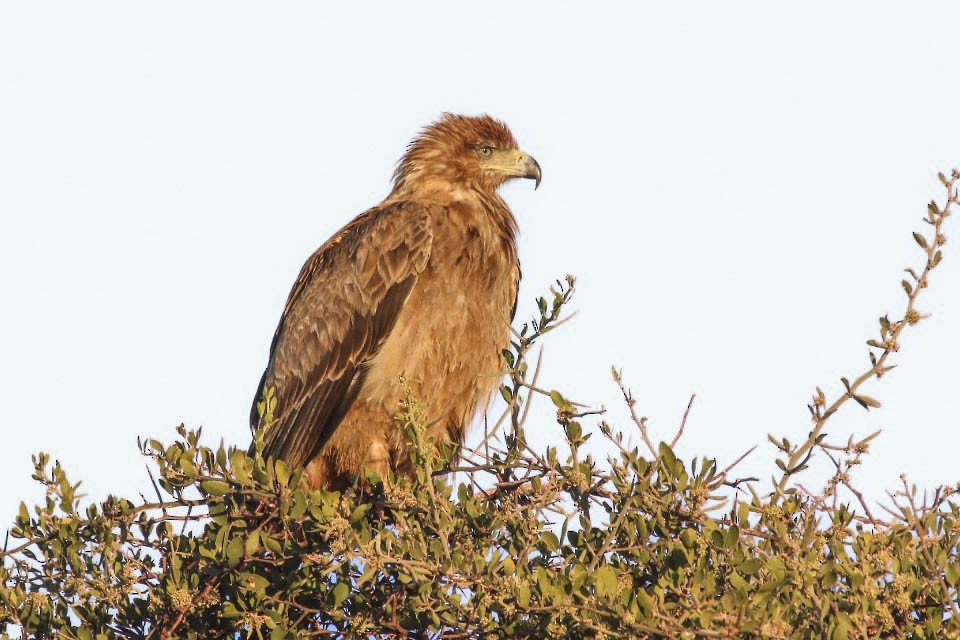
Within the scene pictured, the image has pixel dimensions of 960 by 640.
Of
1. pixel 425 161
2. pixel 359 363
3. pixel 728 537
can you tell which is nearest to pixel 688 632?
pixel 728 537

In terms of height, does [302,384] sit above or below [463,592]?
above

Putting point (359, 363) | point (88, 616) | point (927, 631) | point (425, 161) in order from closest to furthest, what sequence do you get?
point (927, 631)
point (88, 616)
point (359, 363)
point (425, 161)

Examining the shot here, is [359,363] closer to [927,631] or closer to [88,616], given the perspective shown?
[88,616]

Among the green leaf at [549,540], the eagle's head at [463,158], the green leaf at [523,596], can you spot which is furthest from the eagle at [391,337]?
the green leaf at [523,596]

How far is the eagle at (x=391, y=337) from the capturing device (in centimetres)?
675

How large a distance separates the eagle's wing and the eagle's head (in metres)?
0.65

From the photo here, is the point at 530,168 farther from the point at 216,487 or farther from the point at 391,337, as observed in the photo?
the point at 216,487

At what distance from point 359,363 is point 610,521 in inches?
112

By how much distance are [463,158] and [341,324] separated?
5.49 feet

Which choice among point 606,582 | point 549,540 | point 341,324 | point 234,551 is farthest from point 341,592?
point 341,324

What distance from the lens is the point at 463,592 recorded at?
402 centimetres

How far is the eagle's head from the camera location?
796 cm

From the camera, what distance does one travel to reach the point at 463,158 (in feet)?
26.5

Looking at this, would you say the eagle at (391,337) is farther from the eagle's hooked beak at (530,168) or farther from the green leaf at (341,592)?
the green leaf at (341,592)
